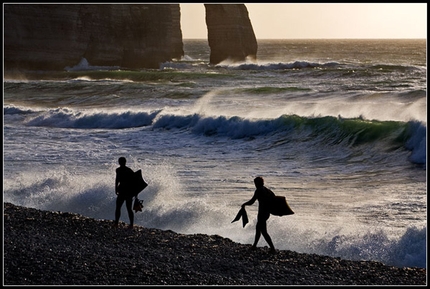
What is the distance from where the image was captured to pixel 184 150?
885 inches

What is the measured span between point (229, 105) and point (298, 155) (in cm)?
1186

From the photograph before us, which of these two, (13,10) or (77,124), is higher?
(13,10)

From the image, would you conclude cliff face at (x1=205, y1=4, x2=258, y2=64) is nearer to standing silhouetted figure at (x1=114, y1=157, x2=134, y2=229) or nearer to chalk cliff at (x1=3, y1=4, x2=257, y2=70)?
chalk cliff at (x1=3, y1=4, x2=257, y2=70)

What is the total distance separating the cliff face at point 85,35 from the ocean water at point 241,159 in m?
17.5

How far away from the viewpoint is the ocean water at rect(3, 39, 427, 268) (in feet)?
41.2

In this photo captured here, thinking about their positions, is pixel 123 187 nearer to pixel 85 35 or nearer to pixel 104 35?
pixel 85 35

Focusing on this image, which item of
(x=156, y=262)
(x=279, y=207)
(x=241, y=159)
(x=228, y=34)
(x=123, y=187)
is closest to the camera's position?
(x=156, y=262)

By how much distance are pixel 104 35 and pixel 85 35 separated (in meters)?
2.53

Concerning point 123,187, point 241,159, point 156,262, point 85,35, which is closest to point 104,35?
point 85,35

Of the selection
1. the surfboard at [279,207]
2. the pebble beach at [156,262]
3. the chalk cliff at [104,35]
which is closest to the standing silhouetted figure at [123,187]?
the pebble beach at [156,262]

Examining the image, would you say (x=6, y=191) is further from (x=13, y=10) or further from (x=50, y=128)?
(x=13, y=10)

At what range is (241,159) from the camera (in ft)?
68.0

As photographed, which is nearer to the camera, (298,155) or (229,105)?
(298,155)

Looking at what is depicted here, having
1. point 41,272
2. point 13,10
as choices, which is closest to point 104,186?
point 41,272
